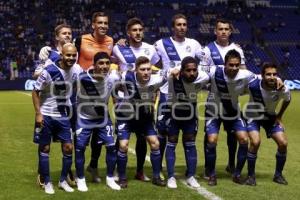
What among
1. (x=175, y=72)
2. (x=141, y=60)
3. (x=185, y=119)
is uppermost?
(x=141, y=60)

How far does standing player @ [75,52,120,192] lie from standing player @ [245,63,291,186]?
1991 mm

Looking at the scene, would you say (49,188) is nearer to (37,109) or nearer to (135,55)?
(37,109)

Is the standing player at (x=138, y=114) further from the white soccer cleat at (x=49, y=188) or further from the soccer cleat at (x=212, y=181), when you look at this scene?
the white soccer cleat at (x=49, y=188)

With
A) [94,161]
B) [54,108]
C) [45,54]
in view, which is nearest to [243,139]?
[94,161]

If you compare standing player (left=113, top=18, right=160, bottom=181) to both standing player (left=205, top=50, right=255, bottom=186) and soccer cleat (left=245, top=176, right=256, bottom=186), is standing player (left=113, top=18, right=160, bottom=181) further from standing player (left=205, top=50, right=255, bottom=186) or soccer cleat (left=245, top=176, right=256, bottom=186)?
soccer cleat (left=245, top=176, right=256, bottom=186)

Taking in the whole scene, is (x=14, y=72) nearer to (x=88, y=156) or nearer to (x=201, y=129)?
(x=201, y=129)

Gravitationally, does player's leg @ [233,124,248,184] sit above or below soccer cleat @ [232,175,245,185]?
above

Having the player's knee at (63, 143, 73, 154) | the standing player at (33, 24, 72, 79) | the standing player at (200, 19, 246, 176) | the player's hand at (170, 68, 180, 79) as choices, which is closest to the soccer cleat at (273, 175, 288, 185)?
the standing player at (200, 19, 246, 176)

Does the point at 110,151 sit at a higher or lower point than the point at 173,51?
lower

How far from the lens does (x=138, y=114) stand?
7566 mm

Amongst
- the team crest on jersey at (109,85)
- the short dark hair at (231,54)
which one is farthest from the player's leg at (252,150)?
the team crest on jersey at (109,85)

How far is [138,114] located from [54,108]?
3.93 ft

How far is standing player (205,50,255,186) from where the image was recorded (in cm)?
766

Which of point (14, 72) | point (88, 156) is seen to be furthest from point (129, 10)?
point (88, 156)
